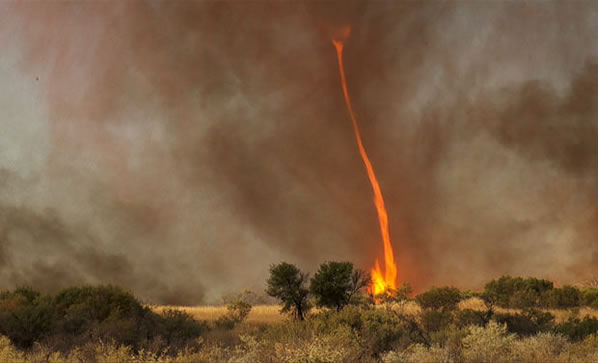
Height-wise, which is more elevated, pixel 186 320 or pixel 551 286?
pixel 551 286

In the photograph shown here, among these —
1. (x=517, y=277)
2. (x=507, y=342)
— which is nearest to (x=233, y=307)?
(x=507, y=342)

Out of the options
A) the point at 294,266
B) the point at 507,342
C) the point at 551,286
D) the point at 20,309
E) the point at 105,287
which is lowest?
the point at 507,342

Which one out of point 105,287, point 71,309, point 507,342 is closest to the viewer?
point 507,342

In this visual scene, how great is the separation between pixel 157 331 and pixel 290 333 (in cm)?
874

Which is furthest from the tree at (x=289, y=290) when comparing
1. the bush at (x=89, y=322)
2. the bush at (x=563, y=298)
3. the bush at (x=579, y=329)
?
the bush at (x=563, y=298)

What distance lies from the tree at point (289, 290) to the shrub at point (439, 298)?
32.2ft

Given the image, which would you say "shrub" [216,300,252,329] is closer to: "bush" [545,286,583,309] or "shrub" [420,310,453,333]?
"shrub" [420,310,453,333]

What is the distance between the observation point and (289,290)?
126 ft

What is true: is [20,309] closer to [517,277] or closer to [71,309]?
[71,309]

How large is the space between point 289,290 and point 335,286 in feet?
12.2

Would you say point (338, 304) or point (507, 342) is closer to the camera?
point (507, 342)

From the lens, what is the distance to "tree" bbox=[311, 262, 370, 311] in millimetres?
39219

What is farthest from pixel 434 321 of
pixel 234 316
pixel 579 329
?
pixel 234 316

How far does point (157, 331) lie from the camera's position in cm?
2828
